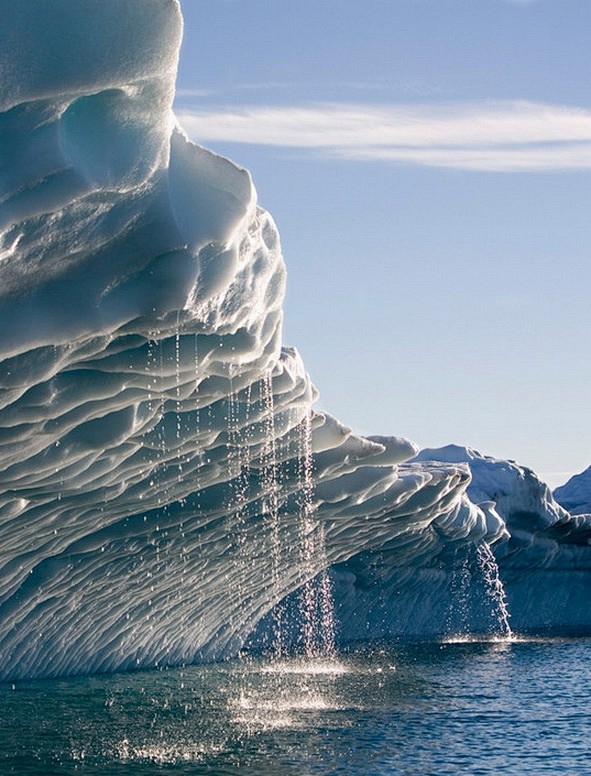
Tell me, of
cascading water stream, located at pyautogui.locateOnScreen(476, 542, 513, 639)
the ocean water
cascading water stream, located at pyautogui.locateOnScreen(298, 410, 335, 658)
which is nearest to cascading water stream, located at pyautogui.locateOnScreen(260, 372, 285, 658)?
cascading water stream, located at pyautogui.locateOnScreen(298, 410, 335, 658)

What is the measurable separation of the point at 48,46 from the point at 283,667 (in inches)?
1079

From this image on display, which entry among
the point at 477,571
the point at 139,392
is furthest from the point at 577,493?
the point at 139,392

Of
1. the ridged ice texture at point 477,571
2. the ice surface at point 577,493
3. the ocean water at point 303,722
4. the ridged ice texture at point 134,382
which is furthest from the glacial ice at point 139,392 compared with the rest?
the ice surface at point 577,493

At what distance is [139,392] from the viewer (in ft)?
47.7

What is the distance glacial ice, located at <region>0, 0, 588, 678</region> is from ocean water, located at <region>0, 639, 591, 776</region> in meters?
2.21

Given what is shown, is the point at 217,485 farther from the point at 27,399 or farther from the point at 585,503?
the point at 585,503

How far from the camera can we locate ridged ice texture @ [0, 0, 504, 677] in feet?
30.1

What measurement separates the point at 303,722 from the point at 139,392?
8664 millimetres

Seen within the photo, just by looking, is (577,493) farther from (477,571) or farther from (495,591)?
(477,571)

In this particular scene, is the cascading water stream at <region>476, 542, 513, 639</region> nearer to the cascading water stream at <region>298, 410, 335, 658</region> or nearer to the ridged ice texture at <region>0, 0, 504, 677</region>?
the cascading water stream at <region>298, 410, 335, 658</region>

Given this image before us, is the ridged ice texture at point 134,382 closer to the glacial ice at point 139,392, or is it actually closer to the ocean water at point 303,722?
the glacial ice at point 139,392

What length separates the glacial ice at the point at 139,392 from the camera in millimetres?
9172

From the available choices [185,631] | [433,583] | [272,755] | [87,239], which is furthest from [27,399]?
[433,583]

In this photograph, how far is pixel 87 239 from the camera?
34.7 feet
